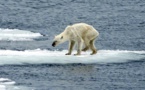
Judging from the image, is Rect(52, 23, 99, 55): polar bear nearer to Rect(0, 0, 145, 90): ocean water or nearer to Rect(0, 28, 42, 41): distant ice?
Rect(0, 0, 145, 90): ocean water

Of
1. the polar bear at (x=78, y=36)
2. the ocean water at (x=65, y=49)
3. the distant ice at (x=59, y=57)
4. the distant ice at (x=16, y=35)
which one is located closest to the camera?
the ocean water at (x=65, y=49)

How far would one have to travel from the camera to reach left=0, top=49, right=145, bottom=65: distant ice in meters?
21.0

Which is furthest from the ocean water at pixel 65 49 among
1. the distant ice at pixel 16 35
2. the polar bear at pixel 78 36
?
the polar bear at pixel 78 36

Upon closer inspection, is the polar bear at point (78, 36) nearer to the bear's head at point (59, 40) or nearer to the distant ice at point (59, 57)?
the bear's head at point (59, 40)

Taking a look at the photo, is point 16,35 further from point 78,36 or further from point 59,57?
point 59,57

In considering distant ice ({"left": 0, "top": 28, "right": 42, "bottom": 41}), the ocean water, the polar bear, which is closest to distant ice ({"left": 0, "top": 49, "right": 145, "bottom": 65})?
the ocean water

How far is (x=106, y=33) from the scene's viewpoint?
92.5ft

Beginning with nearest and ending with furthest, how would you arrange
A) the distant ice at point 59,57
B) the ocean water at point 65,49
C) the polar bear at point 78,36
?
the ocean water at point 65,49 → the distant ice at point 59,57 → the polar bear at point 78,36

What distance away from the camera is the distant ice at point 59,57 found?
68.9ft

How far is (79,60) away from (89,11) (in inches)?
565

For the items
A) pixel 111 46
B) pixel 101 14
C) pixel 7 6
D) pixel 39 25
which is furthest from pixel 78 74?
pixel 7 6

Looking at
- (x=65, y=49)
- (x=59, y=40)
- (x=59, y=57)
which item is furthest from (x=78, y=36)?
(x=65, y=49)

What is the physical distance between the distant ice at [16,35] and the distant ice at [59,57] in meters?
4.00

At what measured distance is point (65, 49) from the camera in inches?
938
